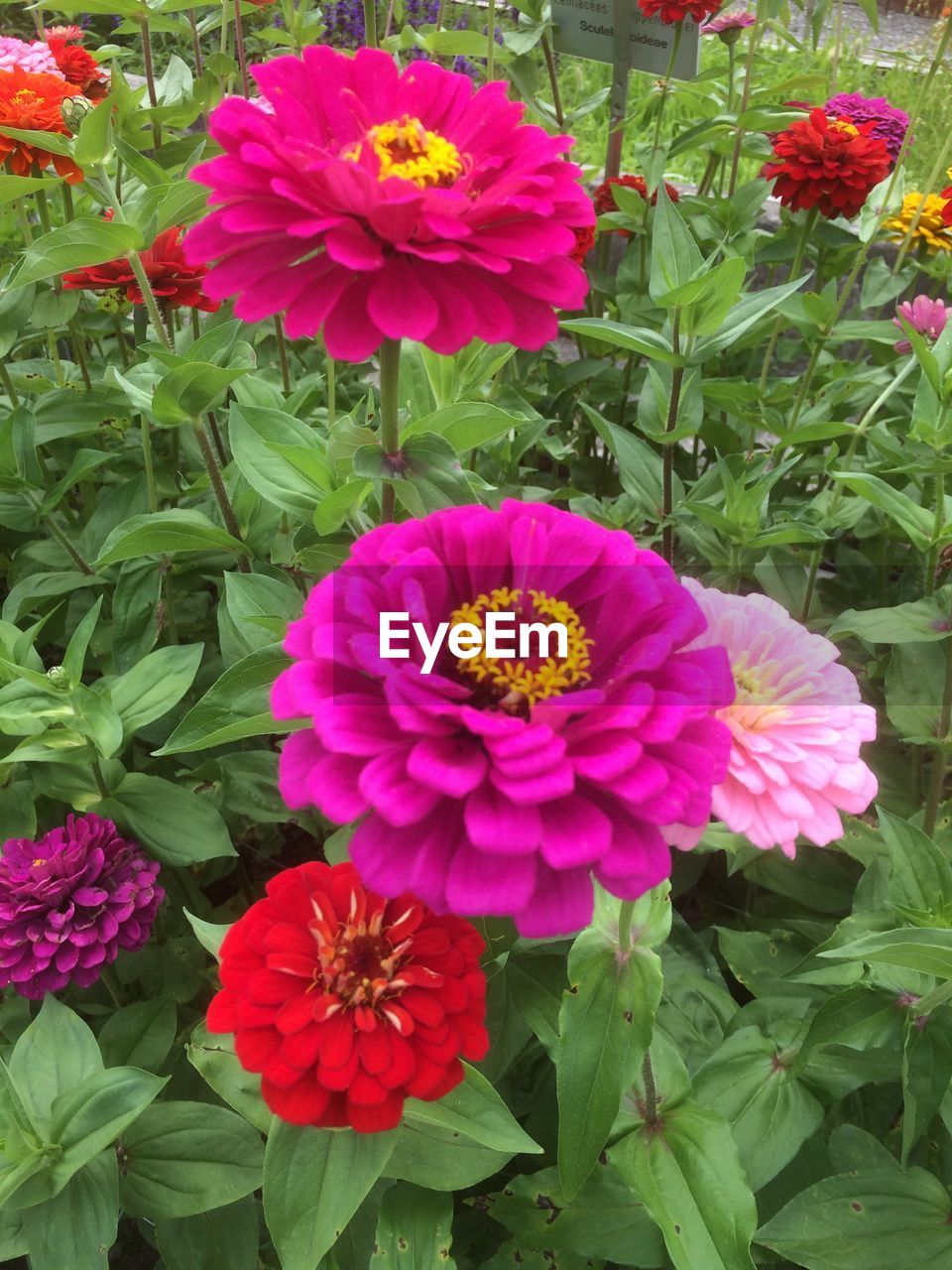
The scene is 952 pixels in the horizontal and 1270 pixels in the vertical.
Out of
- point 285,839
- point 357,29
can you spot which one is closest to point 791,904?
point 285,839

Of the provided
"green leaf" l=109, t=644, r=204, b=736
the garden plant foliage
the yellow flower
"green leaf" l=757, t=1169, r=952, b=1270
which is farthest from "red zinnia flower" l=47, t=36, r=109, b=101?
"green leaf" l=757, t=1169, r=952, b=1270

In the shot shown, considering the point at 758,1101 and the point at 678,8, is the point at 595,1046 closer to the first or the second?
the point at 758,1101

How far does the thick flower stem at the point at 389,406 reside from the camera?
59 centimetres

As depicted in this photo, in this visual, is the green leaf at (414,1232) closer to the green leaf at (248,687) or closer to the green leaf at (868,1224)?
the green leaf at (868,1224)

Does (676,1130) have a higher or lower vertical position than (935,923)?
lower

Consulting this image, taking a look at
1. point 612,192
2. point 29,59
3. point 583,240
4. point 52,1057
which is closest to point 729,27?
point 612,192

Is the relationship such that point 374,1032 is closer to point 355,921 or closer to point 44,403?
point 355,921

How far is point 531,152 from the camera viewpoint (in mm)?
571

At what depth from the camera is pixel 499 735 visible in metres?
0.42

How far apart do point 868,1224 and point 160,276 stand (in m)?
1.14

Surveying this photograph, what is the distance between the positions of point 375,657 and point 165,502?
92cm

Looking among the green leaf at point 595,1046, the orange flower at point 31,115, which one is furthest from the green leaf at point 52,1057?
the orange flower at point 31,115

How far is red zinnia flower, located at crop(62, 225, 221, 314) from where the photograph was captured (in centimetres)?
106

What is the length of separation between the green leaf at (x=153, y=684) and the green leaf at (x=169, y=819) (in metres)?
0.07
